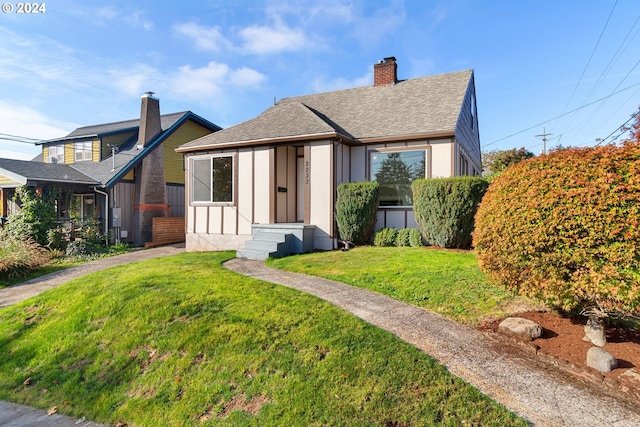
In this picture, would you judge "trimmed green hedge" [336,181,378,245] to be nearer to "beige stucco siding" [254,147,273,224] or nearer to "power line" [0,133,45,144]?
"beige stucco siding" [254,147,273,224]

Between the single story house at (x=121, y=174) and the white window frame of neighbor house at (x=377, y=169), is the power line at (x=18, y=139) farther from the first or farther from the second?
the white window frame of neighbor house at (x=377, y=169)

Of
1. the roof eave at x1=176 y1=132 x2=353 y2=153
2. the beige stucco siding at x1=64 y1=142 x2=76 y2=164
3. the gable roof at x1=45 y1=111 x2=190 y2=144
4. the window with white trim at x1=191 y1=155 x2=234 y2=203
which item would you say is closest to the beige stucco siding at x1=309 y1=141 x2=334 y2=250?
the roof eave at x1=176 y1=132 x2=353 y2=153

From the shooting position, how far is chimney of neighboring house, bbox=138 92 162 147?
54.0 feet

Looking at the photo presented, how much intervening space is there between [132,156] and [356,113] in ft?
37.2

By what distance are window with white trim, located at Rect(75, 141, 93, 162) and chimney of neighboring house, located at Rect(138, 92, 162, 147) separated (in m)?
3.78

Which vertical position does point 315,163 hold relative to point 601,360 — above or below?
above

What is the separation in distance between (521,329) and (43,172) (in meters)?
18.4

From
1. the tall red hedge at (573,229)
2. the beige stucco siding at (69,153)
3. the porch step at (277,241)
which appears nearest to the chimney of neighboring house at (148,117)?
the beige stucco siding at (69,153)

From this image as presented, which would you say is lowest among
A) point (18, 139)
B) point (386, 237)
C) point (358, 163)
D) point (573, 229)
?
point (386, 237)

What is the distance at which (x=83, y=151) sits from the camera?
18.5 meters

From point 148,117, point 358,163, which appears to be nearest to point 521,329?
point 358,163

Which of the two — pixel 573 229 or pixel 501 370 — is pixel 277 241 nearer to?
pixel 501 370

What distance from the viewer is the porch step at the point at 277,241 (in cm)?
950

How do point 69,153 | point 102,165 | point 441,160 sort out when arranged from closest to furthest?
point 441,160 < point 102,165 < point 69,153
